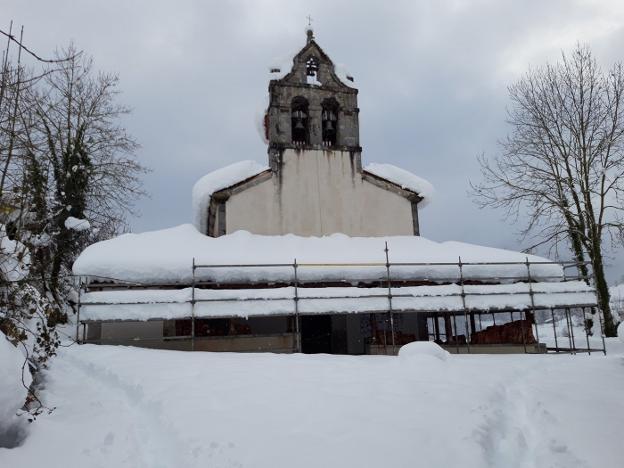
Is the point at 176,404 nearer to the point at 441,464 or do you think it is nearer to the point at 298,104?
the point at 441,464

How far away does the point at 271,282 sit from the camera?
14.3 m

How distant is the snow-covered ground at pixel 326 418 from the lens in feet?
15.1

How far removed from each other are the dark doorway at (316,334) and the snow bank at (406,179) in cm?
622

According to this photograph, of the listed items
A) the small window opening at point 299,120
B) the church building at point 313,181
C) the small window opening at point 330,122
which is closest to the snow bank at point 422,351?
the church building at point 313,181

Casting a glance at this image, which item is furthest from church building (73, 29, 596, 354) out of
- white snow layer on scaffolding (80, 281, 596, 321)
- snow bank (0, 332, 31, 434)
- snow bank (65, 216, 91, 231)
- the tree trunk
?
snow bank (0, 332, 31, 434)

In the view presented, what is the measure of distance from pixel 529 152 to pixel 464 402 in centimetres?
1865

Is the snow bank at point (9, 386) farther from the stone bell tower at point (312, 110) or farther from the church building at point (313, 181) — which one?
Result: the stone bell tower at point (312, 110)

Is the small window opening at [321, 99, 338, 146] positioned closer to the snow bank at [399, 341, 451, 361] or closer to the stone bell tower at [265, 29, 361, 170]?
the stone bell tower at [265, 29, 361, 170]

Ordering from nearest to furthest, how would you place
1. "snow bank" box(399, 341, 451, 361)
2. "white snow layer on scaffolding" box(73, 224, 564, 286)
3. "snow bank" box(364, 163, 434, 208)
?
1. "snow bank" box(399, 341, 451, 361)
2. "white snow layer on scaffolding" box(73, 224, 564, 286)
3. "snow bank" box(364, 163, 434, 208)

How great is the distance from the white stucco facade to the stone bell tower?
1.34ft

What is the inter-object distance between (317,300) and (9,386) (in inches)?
375

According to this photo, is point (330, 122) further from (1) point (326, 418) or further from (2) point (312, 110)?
(1) point (326, 418)

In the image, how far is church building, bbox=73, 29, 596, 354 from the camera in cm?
1351

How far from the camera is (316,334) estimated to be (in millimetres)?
19094
